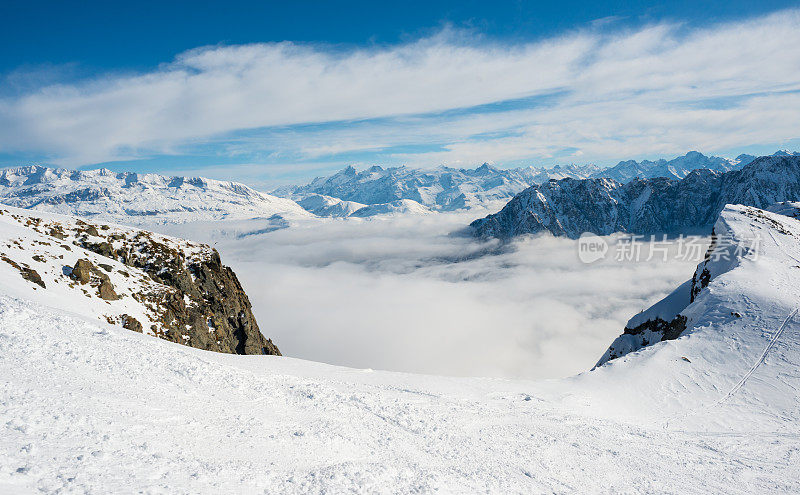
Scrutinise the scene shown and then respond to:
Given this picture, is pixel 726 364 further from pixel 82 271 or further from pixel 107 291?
pixel 82 271

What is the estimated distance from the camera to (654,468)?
663 inches

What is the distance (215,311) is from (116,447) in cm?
4030

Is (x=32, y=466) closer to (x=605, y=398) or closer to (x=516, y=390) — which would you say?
(x=516, y=390)

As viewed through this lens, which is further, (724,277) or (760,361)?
(724,277)

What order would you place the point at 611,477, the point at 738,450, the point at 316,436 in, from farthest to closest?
the point at 738,450
the point at 611,477
the point at 316,436

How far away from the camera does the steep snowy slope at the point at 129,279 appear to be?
32125mm

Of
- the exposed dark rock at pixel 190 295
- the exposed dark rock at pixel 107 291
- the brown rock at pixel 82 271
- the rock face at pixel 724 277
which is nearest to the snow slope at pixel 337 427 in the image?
the rock face at pixel 724 277

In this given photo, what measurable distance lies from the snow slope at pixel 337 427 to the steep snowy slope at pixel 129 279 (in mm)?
15639

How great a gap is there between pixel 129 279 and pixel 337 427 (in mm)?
36947

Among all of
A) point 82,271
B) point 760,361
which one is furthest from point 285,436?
point 760,361

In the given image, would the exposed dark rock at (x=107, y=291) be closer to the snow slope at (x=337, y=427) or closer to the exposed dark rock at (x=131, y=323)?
the exposed dark rock at (x=131, y=323)

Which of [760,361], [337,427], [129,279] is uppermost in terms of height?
[129,279]

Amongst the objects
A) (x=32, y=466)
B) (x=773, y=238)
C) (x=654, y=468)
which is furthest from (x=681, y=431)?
(x=773, y=238)

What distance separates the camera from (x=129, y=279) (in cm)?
4044
